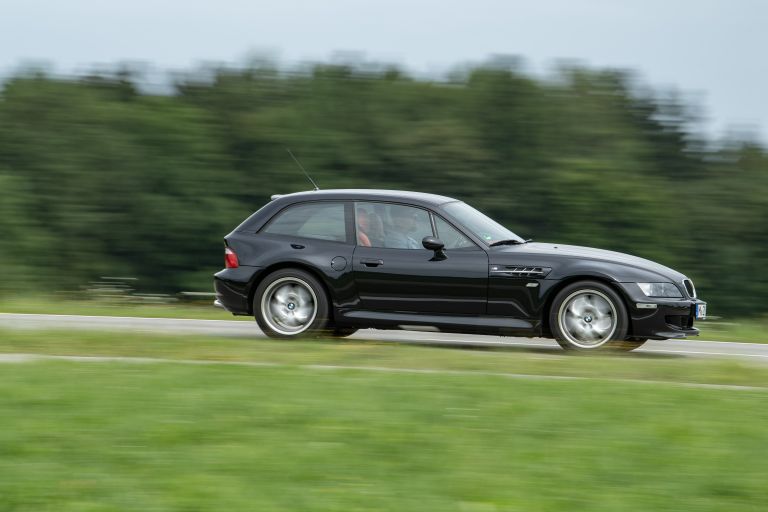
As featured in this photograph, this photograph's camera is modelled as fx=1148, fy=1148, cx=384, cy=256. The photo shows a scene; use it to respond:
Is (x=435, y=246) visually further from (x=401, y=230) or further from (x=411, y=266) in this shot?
(x=401, y=230)

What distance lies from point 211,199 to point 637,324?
3713cm

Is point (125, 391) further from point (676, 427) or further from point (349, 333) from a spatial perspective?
point (349, 333)

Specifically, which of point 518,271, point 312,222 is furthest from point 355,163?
point 518,271

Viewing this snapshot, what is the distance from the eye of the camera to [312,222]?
41.1 ft

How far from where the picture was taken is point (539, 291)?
11594 mm

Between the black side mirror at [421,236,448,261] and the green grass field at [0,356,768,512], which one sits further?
the black side mirror at [421,236,448,261]

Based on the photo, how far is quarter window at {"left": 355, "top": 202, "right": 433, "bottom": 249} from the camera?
478 inches

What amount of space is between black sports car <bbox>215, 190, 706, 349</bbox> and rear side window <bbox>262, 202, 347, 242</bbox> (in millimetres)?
14

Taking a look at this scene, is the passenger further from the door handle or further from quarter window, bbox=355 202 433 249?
the door handle

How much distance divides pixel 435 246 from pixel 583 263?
59.7 inches

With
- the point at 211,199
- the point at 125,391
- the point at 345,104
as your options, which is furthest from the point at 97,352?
the point at 345,104

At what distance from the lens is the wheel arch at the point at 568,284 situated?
11469mm

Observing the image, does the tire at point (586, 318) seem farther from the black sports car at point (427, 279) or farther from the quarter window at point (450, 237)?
the quarter window at point (450, 237)

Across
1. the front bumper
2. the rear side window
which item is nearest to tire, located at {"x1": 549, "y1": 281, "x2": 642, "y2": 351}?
the front bumper
